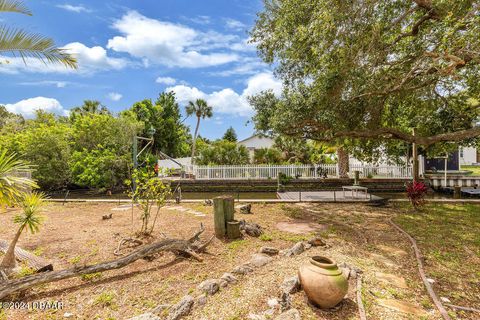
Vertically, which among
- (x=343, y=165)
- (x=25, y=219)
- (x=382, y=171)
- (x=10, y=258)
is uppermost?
(x=343, y=165)

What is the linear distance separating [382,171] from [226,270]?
672 inches

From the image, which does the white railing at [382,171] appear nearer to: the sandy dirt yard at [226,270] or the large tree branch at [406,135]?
the large tree branch at [406,135]

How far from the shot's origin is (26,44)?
475cm

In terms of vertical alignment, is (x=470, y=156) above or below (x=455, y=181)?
above

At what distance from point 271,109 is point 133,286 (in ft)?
28.1

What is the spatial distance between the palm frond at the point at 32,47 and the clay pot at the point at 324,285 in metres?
5.91

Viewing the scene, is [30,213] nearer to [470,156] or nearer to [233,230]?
[233,230]

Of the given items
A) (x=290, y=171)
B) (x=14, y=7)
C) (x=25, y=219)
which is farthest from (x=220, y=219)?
(x=290, y=171)

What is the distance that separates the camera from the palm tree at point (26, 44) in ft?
14.8

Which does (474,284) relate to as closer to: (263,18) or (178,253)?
(178,253)

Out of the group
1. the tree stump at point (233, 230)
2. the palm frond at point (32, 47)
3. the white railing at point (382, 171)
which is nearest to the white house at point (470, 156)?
the white railing at point (382, 171)

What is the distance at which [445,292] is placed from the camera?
3811 mm

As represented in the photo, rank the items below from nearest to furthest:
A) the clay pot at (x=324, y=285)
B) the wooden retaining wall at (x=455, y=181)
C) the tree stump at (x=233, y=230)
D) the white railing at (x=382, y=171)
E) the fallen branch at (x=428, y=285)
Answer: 1. the clay pot at (x=324, y=285)
2. the fallen branch at (x=428, y=285)
3. the tree stump at (x=233, y=230)
4. the wooden retaining wall at (x=455, y=181)
5. the white railing at (x=382, y=171)

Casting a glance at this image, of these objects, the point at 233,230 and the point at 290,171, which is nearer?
the point at 233,230
